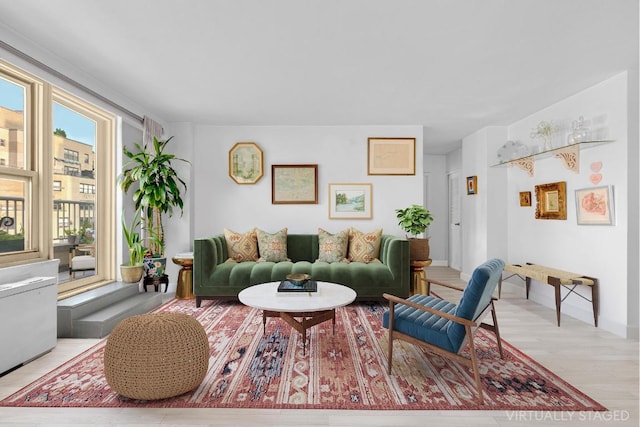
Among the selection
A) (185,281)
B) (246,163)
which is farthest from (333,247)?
(185,281)

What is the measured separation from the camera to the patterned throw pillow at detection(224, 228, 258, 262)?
15.0 ft

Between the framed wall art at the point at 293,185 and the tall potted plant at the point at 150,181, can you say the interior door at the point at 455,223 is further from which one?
the tall potted plant at the point at 150,181

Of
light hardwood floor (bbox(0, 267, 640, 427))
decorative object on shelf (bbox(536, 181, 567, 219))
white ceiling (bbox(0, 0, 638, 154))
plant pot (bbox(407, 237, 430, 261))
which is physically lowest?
light hardwood floor (bbox(0, 267, 640, 427))

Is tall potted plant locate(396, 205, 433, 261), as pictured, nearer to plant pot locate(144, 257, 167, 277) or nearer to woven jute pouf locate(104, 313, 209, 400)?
woven jute pouf locate(104, 313, 209, 400)

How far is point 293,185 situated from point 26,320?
11.5ft

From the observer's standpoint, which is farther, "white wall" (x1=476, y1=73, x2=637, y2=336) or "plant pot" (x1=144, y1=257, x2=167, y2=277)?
"plant pot" (x1=144, y1=257, x2=167, y2=277)

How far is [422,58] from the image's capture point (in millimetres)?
2949

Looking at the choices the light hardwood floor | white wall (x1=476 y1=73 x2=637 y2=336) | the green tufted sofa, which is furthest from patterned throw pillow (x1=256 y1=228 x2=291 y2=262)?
white wall (x1=476 y1=73 x2=637 y2=336)

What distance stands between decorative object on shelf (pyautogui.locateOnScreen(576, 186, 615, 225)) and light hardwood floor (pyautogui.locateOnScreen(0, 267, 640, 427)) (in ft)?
4.04

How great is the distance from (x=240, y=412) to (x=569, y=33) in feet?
12.0

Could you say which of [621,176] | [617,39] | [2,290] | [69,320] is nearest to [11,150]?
[2,290]

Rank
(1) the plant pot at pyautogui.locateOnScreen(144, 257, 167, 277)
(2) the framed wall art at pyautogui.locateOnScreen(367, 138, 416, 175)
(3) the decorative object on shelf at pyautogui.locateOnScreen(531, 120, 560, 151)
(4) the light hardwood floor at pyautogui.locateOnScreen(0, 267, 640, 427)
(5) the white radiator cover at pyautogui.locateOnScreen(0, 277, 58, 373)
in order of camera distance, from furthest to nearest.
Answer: (2) the framed wall art at pyautogui.locateOnScreen(367, 138, 416, 175), (1) the plant pot at pyautogui.locateOnScreen(144, 257, 167, 277), (3) the decorative object on shelf at pyautogui.locateOnScreen(531, 120, 560, 151), (5) the white radiator cover at pyautogui.locateOnScreen(0, 277, 58, 373), (4) the light hardwood floor at pyautogui.locateOnScreen(0, 267, 640, 427)

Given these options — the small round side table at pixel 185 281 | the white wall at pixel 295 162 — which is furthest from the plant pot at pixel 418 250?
the small round side table at pixel 185 281

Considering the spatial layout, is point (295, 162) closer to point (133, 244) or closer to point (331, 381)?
point (133, 244)
